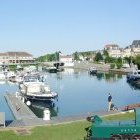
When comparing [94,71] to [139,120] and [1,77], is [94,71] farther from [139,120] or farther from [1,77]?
[139,120]

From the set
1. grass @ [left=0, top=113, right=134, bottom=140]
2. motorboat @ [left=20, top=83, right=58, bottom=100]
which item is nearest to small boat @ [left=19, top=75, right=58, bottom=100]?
motorboat @ [left=20, top=83, right=58, bottom=100]

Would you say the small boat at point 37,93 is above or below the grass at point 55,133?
below

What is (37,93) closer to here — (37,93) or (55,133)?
(37,93)

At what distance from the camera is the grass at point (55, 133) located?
1939 cm

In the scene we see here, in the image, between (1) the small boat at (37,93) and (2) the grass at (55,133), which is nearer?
(2) the grass at (55,133)

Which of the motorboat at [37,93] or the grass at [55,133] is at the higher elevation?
the grass at [55,133]

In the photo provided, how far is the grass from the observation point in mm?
19391

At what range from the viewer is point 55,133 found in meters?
20.4

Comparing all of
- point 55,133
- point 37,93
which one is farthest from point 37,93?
point 55,133

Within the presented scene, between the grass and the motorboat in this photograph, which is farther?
the motorboat

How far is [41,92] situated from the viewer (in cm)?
5184

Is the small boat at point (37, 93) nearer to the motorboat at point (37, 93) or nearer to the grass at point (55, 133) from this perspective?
the motorboat at point (37, 93)

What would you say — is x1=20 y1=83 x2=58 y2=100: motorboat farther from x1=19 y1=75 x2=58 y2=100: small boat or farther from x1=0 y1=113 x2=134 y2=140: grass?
x1=0 y1=113 x2=134 y2=140: grass

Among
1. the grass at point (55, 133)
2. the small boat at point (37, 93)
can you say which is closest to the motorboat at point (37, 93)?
the small boat at point (37, 93)
